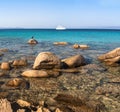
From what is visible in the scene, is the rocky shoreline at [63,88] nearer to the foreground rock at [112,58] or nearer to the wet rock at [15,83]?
the wet rock at [15,83]

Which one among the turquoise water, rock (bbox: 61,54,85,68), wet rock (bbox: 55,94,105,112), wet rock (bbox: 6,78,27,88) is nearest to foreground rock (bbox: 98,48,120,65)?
rock (bbox: 61,54,85,68)

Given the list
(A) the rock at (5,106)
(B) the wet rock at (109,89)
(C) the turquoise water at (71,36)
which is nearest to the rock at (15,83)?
(A) the rock at (5,106)

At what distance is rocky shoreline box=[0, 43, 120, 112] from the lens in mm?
10961

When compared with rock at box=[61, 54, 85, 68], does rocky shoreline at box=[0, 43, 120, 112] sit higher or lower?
lower

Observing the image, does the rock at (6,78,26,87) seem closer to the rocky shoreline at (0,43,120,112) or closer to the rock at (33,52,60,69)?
the rocky shoreline at (0,43,120,112)

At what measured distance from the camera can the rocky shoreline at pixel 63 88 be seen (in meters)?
11.0

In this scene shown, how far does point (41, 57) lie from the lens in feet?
60.7

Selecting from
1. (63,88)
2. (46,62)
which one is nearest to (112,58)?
(46,62)

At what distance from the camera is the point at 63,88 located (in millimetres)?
13773

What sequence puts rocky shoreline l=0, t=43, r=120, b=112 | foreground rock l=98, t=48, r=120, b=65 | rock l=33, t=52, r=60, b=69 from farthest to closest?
foreground rock l=98, t=48, r=120, b=65 < rock l=33, t=52, r=60, b=69 < rocky shoreline l=0, t=43, r=120, b=112

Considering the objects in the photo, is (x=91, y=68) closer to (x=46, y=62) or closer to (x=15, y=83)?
(x=46, y=62)

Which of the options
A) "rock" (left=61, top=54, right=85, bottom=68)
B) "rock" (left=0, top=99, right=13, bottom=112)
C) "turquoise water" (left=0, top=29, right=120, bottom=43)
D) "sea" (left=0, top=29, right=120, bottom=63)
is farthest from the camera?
"turquoise water" (left=0, top=29, right=120, bottom=43)

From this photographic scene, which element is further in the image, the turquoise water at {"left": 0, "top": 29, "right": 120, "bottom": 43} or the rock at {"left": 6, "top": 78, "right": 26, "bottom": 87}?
the turquoise water at {"left": 0, "top": 29, "right": 120, "bottom": 43}

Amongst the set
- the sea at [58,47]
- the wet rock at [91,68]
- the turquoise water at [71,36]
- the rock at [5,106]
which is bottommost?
the turquoise water at [71,36]
